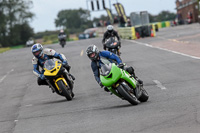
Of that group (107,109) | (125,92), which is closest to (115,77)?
(125,92)

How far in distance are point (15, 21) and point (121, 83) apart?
10415 centimetres

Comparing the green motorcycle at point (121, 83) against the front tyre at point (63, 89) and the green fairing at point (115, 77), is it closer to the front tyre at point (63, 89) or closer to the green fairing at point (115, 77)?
the green fairing at point (115, 77)

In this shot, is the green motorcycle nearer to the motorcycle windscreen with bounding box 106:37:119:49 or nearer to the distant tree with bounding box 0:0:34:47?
the motorcycle windscreen with bounding box 106:37:119:49

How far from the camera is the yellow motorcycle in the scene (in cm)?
1309

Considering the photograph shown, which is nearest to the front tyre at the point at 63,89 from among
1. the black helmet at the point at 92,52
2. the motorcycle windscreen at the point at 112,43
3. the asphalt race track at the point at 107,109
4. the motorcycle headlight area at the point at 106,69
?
the asphalt race track at the point at 107,109

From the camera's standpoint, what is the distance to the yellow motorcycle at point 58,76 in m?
13.1

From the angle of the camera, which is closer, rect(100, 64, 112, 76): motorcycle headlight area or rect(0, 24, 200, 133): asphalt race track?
rect(0, 24, 200, 133): asphalt race track

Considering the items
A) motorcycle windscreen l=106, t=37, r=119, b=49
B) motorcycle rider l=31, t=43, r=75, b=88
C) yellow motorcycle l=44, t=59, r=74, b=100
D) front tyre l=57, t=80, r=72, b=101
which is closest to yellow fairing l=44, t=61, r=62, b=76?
yellow motorcycle l=44, t=59, r=74, b=100

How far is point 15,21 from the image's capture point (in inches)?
4424

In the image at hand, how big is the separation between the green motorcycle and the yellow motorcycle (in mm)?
2577

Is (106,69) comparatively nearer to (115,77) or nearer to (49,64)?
(115,77)

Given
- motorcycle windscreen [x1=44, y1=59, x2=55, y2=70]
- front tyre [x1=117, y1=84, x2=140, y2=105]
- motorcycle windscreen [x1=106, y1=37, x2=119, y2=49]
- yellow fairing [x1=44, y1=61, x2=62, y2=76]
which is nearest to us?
front tyre [x1=117, y1=84, x2=140, y2=105]

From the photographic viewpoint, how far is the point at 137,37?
46281mm

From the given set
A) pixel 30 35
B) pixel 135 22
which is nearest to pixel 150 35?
pixel 135 22
